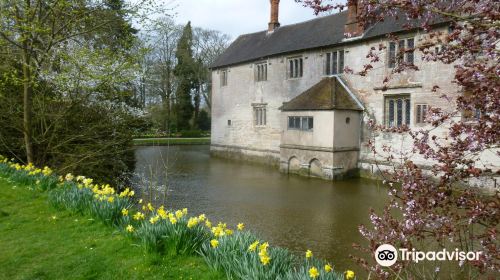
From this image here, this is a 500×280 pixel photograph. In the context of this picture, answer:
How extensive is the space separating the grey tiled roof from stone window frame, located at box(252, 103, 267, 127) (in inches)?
118

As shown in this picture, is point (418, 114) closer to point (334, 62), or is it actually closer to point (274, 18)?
point (334, 62)

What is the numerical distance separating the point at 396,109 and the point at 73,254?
1547 centimetres

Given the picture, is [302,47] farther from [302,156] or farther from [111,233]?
[111,233]

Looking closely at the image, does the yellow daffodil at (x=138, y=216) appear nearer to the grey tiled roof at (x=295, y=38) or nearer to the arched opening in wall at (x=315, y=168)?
the arched opening in wall at (x=315, y=168)

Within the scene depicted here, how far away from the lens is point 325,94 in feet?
60.8

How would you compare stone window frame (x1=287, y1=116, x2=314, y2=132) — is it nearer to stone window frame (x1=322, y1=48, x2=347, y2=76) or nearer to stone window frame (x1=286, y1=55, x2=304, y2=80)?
stone window frame (x1=322, y1=48, x2=347, y2=76)

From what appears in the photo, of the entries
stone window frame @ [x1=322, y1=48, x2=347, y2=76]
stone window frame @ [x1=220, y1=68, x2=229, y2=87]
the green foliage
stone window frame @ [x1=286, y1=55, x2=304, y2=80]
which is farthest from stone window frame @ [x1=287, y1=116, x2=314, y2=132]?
the green foliage

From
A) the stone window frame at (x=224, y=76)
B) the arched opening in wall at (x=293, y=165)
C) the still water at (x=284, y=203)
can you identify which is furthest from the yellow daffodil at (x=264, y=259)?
the stone window frame at (x=224, y=76)

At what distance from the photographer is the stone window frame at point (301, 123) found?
730 inches

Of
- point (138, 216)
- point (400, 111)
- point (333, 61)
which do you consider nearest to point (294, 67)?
point (333, 61)

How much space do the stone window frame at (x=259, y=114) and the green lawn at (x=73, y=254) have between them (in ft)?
59.9

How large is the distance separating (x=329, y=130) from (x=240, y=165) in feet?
24.1

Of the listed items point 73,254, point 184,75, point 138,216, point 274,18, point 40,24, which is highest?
point 274,18

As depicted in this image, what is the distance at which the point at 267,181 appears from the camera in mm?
17203
